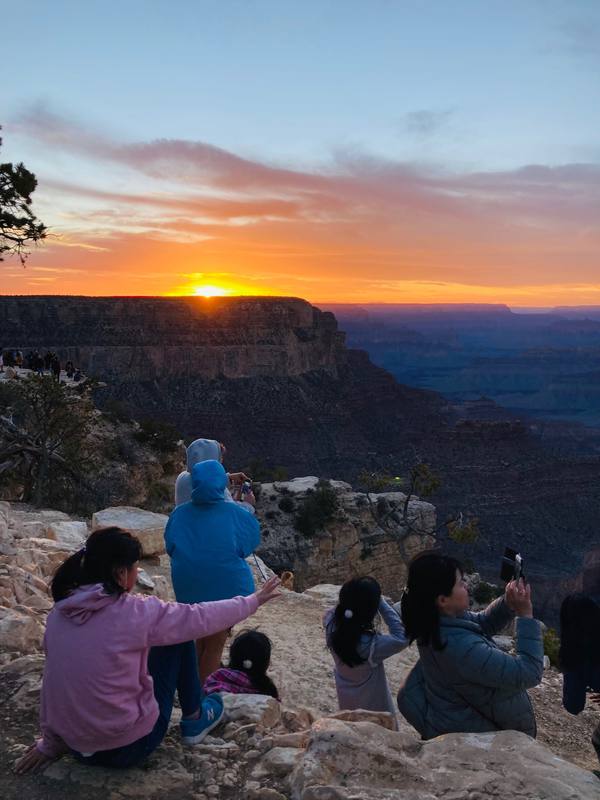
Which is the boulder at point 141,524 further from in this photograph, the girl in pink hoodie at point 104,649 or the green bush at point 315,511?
the green bush at point 315,511

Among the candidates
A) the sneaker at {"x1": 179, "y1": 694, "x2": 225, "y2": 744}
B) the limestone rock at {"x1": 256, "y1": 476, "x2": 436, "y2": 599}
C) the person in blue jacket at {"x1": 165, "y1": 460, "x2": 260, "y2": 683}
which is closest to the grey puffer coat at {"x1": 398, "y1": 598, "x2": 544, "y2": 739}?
the sneaker at {"x1": 179, "y1": 694, "x2": 225, "y2": 744}

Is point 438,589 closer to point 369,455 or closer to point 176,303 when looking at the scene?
point 369,455

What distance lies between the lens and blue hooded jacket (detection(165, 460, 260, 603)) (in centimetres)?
399

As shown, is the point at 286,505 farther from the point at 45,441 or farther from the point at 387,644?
the point at 387,644

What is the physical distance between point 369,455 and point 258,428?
9.27 meters

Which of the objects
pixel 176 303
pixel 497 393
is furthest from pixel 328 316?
pixel 497 393

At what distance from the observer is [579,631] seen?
3.48 m

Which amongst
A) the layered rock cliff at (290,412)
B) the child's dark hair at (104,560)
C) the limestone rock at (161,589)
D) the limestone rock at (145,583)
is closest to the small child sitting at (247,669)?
the child's dark hair at (104,560)

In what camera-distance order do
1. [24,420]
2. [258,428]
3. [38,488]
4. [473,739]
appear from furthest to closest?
[258,428] < [24,420] < [38,488] < [473,739]

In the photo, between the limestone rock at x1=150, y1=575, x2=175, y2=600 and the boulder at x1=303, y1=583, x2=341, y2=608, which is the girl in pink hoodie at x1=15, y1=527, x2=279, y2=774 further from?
the boulder at x1=303, y1=583, x2=341, y2=608

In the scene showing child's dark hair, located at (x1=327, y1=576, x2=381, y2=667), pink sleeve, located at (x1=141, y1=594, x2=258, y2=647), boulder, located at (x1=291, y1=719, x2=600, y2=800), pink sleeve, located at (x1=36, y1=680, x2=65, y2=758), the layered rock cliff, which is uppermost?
pink sleeve, located at (x1=141, y1=594, x2=258, y2=647)

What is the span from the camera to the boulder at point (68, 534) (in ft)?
25.1

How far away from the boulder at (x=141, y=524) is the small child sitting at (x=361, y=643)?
215 inches

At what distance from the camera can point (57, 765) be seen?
9.75ft
